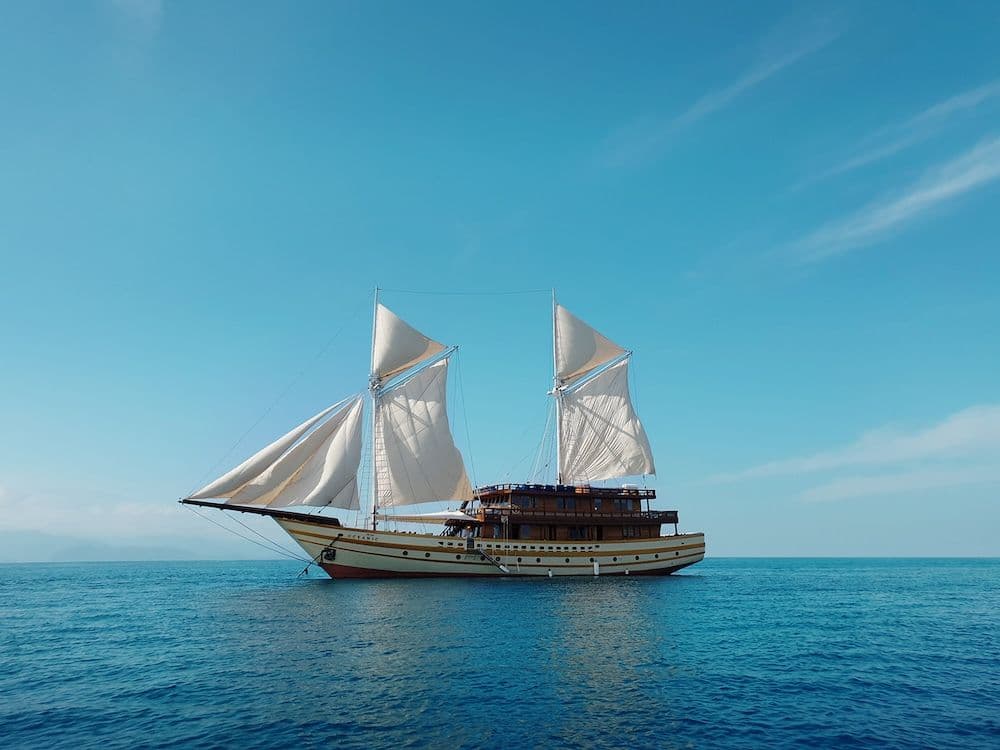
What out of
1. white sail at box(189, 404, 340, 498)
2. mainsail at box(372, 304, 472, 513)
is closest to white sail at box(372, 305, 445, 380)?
mainsail at box(372, 304, 472, 513)

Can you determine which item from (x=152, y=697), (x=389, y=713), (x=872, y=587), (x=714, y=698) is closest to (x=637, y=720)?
(x=714, y=698)

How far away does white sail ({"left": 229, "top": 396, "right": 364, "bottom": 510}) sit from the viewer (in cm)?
4409

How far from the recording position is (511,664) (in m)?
21.0

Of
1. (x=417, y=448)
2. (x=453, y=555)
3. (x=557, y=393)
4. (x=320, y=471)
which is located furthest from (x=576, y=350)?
(x=320, y=471)

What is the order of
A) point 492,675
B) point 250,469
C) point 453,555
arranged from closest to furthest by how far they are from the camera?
point 492,675 < point 250,469 < point 453,555

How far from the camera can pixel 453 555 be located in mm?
48719

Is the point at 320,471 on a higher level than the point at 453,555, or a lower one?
higher

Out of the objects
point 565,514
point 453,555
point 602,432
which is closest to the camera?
point 453,555

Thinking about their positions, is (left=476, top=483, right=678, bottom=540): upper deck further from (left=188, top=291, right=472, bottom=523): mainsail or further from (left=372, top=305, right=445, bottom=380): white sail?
(left=372, top=305, right=445, bottom=380): white sail

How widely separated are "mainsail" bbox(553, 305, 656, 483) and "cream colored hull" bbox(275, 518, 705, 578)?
31.9ft

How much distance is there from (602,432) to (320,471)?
96.1 ft

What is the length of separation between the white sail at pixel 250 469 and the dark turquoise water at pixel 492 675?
26.4 ft

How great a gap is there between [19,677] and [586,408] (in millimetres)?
50282

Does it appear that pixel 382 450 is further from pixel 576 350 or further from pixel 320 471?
pixel 576 350
